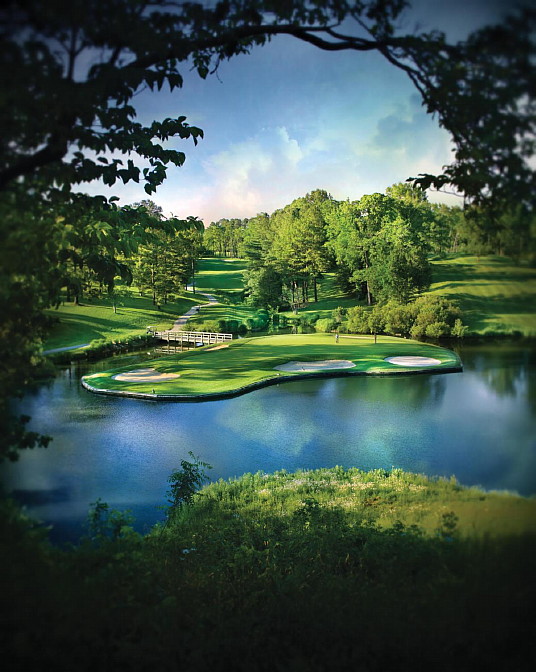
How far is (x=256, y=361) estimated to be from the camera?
16.8 meters

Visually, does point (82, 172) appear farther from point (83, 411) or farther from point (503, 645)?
point (83, 411)

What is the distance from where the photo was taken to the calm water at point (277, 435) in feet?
9.22

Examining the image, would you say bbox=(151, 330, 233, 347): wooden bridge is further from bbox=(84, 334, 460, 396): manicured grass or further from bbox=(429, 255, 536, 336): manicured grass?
bbox=(429, 255, 536, 336): manicured grass

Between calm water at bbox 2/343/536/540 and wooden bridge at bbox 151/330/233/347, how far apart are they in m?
4.11

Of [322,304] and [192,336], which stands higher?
[322,304]

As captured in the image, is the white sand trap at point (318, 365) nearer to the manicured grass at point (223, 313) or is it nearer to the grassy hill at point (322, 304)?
the grassy hill at point (322, 304)

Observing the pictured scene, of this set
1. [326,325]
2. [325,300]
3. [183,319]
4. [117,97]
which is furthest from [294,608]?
[183,319]

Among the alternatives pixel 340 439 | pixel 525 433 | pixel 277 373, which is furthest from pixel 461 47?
pixel 277 373

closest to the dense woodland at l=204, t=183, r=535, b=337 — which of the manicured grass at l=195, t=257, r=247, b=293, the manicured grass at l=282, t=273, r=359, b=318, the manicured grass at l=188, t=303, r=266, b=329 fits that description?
the manicured grass at l=282, t=273, r=359, b=318

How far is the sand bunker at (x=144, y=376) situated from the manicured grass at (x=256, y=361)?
0.26 metres

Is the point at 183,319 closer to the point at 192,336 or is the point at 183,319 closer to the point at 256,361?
the point at 192,336

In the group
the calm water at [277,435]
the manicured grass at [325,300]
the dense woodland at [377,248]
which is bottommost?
the calm water at [277,435]

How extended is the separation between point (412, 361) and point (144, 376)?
9.16 metres

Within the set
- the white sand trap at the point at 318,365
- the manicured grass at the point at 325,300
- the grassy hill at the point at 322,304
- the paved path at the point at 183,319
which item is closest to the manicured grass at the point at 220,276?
the grassy hill at the point at 322,304
